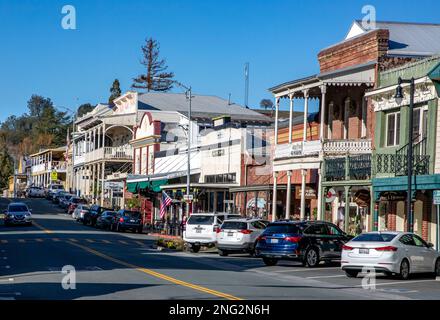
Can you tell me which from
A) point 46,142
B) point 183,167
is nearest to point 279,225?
point 183,167

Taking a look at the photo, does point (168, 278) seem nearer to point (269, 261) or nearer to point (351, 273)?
point (351, 273)

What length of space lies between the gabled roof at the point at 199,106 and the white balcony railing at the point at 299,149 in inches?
1144

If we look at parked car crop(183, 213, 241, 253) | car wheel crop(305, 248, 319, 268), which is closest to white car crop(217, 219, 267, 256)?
parked car crop(183, 213, 241, 253)

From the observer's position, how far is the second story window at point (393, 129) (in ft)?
129

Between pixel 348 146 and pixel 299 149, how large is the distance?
3.59m

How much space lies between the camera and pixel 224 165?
59.3 meters

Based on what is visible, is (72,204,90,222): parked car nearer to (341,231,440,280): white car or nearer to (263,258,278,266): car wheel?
(263,258,278,266): car wheel

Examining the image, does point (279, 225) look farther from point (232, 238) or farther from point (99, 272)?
point (99, 272)

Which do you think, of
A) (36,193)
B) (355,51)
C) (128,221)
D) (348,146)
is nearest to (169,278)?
(348,146)

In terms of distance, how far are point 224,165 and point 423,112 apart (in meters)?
24.1

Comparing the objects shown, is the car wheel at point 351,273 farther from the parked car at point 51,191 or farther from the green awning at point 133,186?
the parked car at point 51,191

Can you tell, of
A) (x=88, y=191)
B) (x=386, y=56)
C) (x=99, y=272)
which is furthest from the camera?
(x=88, y=191)

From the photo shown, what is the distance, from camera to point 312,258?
3181cm

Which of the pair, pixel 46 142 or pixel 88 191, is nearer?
pixel 88 191
